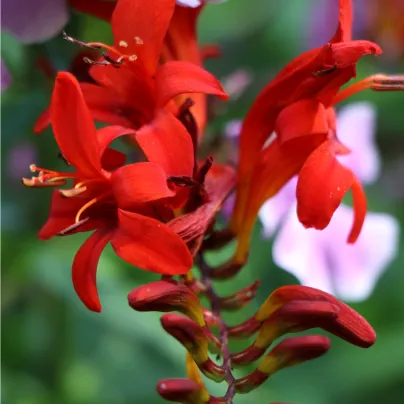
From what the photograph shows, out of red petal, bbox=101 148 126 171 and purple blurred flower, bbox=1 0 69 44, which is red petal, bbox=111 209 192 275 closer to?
red petal, bbox=101 148 126 171

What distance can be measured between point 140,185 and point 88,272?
0.06 metres

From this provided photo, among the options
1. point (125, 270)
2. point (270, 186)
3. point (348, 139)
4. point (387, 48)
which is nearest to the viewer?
point (270, 186)

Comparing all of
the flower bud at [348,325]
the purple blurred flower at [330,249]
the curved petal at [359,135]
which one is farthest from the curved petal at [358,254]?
the flower bud at [348,325]

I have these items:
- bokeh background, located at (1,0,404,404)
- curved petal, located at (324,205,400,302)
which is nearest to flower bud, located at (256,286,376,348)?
curved petal, located at (324,205,400,302)

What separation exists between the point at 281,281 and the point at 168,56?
49 cm

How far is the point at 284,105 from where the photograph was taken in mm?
557

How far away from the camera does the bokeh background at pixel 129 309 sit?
0.96 metres

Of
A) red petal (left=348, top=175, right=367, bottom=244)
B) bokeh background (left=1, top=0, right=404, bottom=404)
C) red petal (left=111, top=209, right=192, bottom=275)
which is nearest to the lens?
red petal (left=111, top=209, right=192, bottom=275)

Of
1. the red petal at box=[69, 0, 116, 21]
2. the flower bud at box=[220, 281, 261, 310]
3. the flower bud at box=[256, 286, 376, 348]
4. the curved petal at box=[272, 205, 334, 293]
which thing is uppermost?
the red petal at box=[69, 0, 116, 21]

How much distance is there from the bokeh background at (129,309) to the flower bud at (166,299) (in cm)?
38

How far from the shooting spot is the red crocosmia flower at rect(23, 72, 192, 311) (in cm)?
44

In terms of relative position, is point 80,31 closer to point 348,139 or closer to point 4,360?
point 348,139

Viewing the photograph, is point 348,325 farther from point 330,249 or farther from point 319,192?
point 330,249

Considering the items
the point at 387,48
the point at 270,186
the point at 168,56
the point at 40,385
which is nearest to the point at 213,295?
the point at 270,186
